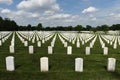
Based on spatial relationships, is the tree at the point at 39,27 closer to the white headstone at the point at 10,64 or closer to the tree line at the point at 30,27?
the tree line at the point at 30,27

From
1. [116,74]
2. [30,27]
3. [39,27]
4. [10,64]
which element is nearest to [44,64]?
[10,64]

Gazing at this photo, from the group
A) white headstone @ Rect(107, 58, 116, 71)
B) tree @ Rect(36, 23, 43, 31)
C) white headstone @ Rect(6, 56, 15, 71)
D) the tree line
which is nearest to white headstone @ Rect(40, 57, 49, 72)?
white headstone @ Rect(6, 56, 15, 71)

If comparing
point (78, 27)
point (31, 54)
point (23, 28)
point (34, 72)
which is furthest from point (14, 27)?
point (34, 72)

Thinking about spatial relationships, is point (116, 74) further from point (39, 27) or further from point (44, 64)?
point (39, 27)

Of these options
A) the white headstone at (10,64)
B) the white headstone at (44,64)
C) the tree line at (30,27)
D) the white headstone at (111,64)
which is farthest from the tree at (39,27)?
the white headstone at (111,64)

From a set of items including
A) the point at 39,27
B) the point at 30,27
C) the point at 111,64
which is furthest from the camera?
the point at 30,27

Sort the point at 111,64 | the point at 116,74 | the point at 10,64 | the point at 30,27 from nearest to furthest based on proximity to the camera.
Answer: the point at 116,74 → the point at 10,64 → the point at 111,64 → the point at 30,27

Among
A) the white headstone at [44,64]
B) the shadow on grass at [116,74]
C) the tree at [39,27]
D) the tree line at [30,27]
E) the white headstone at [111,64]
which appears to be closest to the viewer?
the shadow on grass at [116,74]

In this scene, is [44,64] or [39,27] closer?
[44,64]

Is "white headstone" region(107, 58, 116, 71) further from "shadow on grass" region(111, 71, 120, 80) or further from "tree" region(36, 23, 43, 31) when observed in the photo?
"tree" region(36, 23, 43, 31)

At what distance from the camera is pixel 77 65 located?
9.88 meters

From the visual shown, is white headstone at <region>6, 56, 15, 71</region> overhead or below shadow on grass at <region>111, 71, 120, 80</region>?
overhead

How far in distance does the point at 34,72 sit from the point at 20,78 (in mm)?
1050

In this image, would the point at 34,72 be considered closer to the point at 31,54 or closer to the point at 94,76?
the point at 94,76
